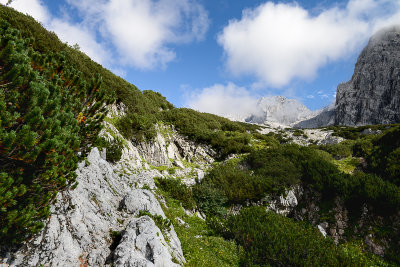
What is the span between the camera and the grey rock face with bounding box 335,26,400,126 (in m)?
75.6

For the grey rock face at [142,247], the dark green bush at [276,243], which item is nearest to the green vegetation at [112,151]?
the grey rock face at [142,247]

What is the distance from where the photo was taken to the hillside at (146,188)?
187 inches

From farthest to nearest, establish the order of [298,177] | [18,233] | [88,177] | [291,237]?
1. [298,177]
2. [291,237]
3. [88,177]
4. [18,233]

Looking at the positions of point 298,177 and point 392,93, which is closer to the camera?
point 298,177

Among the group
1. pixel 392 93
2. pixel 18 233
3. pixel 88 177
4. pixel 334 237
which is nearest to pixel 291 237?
pixel 334 237

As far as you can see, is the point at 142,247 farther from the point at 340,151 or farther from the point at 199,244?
the point at 340,151

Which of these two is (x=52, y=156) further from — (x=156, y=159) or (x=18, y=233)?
(x=156, y=159)

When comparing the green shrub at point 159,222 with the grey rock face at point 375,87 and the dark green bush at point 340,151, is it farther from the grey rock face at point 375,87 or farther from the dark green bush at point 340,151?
the grey rock face at point 375,87

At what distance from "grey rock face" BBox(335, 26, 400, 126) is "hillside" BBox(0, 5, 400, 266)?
7519 centimetres

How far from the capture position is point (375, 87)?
3172 inches

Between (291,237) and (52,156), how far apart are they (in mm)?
10262

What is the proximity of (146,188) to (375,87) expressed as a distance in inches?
4070

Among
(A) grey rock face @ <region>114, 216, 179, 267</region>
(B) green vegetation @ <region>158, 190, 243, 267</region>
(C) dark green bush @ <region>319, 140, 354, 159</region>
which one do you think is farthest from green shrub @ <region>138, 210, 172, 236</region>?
(C) dark green bush @ <region>319, 140, 354, 159</region>

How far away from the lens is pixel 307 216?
14141 millimetres
